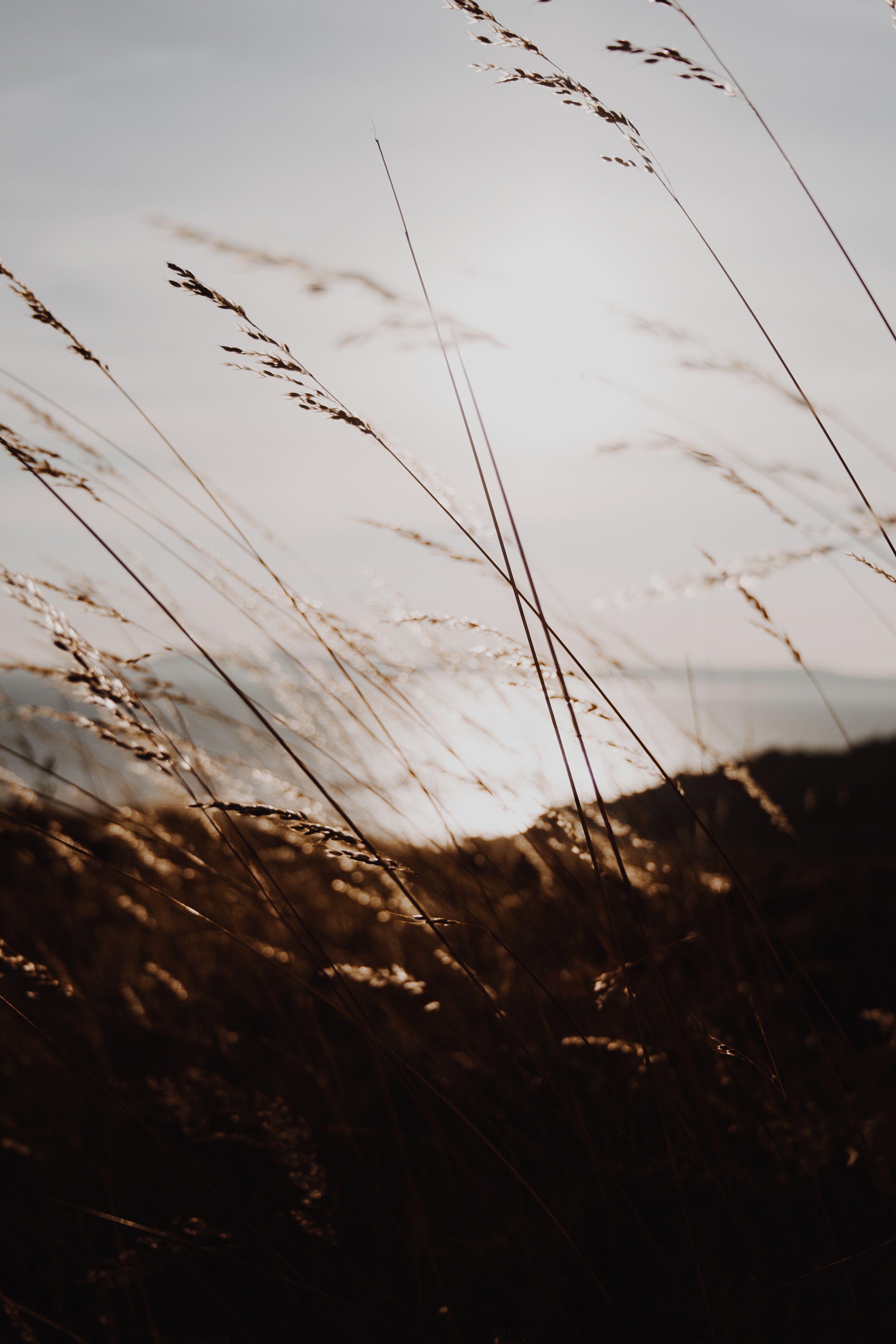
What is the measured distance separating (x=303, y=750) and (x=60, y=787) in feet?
5.88

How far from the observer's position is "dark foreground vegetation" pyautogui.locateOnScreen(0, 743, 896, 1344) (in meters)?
0.98

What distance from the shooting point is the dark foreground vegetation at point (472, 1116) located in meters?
0.98

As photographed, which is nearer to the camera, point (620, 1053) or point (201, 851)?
point (620, 1053)

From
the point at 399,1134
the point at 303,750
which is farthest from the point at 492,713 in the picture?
the point at 399,1134

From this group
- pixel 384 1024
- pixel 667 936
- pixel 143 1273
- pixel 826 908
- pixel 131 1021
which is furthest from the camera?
pixel 826 908

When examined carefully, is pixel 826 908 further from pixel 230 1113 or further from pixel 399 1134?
pixel 230 1113

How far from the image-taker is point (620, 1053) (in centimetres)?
166

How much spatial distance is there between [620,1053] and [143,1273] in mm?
1023

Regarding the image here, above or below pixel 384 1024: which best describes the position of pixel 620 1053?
above

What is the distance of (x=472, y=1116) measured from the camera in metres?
1.43

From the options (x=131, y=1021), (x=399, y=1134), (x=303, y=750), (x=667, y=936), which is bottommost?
(x=131, y=1021)

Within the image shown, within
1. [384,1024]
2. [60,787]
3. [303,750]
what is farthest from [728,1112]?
[60,787]

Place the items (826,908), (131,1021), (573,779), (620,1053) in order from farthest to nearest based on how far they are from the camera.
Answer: (826,908), (131,1021), (620,1053), (573,779)

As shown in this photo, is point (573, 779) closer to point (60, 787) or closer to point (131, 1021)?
point (131, 1021)
